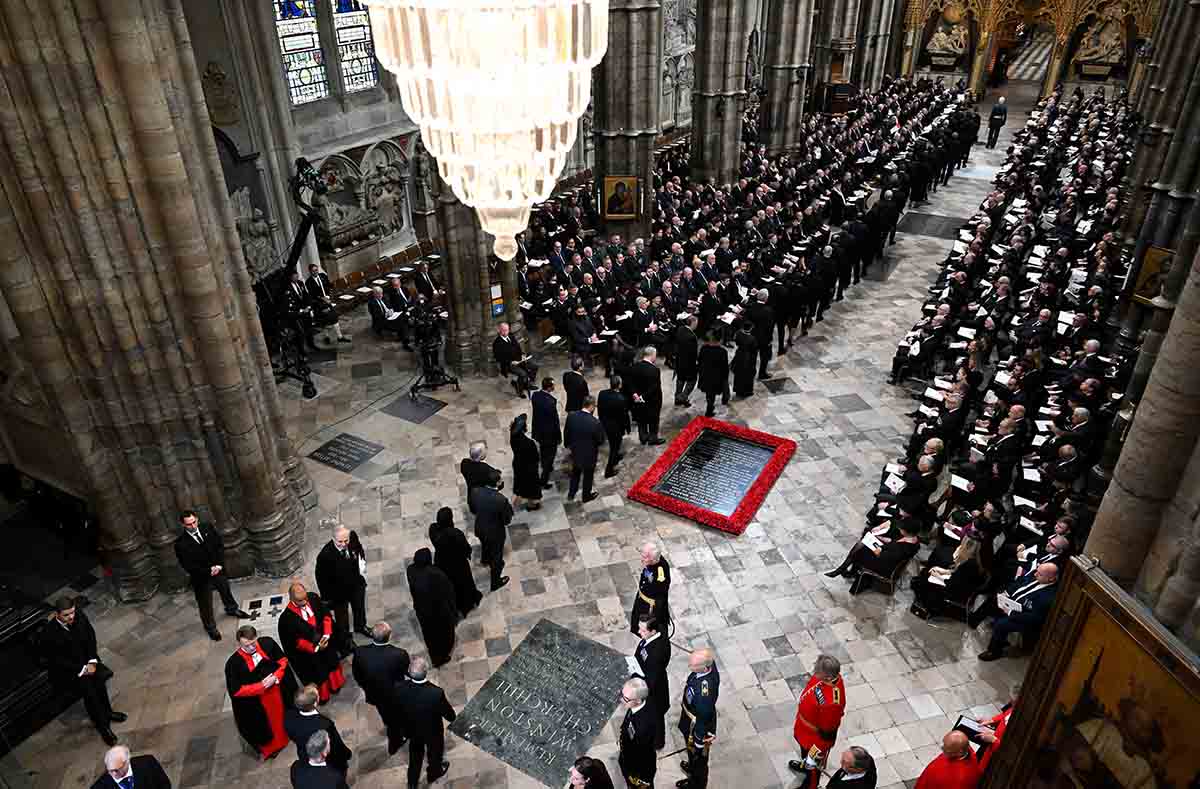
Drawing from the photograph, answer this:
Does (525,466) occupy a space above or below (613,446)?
above

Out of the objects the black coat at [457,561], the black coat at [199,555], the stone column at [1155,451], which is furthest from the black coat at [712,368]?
the stone column at [1155,451]

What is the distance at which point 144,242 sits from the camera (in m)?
7.59

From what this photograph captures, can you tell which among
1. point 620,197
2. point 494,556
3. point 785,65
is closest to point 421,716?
point 494,556

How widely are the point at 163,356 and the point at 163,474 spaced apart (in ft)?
4.61

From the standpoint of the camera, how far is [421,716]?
6.40 meters

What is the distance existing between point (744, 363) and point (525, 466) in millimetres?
4346

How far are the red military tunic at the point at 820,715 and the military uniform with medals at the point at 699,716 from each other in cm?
74

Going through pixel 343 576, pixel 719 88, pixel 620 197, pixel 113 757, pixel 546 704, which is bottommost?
pixel 546 704

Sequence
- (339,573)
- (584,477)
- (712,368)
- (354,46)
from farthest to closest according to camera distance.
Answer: (354,46) < (712,368) < (584,477) < (339,573)

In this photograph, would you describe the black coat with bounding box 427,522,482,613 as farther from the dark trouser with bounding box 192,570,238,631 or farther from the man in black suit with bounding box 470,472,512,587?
the dark trouser with bounding box 192,570,238,631

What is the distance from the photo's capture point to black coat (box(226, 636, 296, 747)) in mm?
6840

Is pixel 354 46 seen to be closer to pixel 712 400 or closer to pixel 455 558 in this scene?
pixel 712 400

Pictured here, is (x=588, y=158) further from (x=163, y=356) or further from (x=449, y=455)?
(x=163, y=356)

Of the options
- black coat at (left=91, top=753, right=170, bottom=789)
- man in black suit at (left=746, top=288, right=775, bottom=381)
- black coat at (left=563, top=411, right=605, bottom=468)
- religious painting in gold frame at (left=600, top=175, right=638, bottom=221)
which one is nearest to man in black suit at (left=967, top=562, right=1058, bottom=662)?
black coat at (left=563, top=411, right=605, bottom=468)
